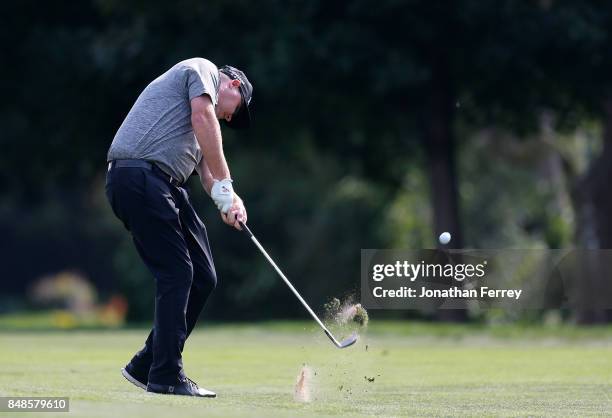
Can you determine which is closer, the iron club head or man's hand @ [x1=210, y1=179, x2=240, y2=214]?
man's hand @ [x1=210, y1=179, x2=240, y2=214]

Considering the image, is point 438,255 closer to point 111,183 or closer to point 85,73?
point 111,183

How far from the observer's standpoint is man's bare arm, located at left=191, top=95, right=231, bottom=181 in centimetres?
821

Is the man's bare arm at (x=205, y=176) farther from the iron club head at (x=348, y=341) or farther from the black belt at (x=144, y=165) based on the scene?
the iron club head at (x=348, y=341)

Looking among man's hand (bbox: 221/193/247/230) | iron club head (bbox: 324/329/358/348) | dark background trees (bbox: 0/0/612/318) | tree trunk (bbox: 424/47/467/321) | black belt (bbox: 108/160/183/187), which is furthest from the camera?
tree trunk (bbox: 424/47/467/321)

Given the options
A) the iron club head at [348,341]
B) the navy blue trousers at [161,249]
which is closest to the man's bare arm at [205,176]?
the navy blue trousers at [161,249]

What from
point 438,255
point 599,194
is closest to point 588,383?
point 438,255

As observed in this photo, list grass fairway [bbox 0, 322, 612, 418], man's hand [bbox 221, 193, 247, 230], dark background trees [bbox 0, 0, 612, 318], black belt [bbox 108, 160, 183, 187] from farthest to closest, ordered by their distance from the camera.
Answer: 1. dark background trees [bbox 0, 0, 612, 318]
2. man's hand [bbox 221, 193, 247, 230]
3. black belt [bbox 108, 160, 183, 187]
4. grass fairway [bbox 0, 322, 612, 418]

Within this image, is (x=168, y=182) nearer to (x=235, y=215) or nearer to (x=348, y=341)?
(x=235, y=215)

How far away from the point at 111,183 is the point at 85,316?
27.8m

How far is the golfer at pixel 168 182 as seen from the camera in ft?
27.1

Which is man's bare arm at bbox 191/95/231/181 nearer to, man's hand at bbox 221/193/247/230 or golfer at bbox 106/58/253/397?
golfer at bbox 106/58/253/397

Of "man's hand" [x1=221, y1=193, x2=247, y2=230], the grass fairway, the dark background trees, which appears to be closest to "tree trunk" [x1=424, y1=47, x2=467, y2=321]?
the dark background trees

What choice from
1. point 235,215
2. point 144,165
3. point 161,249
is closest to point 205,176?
point 235,215

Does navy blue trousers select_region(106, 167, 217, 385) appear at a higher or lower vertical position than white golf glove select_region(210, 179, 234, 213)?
lower
